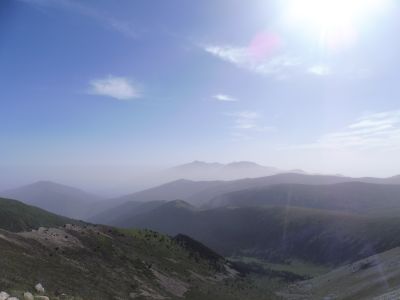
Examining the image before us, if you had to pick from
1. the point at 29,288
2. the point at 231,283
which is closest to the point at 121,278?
the point at 29,288

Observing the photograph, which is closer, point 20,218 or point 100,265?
point 100,265

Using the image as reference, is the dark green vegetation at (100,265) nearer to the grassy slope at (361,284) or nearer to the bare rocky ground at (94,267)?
the bare rocky ground at (94,267)

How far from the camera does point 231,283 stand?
79938 millimetres

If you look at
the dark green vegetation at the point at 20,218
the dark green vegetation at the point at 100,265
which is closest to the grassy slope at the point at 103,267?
the dark green vegetation at the point at 100,265

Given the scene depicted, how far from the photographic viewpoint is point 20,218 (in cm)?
8531

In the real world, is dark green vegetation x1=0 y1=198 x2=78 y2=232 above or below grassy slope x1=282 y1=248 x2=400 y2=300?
above

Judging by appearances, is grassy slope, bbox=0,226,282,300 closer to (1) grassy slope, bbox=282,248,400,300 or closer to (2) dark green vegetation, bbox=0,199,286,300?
(2) dark green vegetation, bbox=0,199,286,300

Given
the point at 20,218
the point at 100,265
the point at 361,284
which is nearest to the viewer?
the point at 100,265

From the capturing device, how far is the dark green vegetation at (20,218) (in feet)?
259

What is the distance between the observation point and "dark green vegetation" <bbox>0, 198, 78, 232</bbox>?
79.0 meters

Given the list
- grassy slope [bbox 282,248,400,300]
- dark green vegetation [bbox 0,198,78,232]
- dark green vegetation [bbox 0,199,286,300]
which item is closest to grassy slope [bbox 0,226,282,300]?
dark green vegetation [bbox 0,199,286,300]

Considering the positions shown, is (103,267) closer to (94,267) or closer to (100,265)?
(100,265)

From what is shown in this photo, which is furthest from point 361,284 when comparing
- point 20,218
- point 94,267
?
point 20,218

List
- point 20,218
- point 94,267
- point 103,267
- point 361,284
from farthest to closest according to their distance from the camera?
point 20,218 < point 361,284 < point 103,267 < point 94,267
